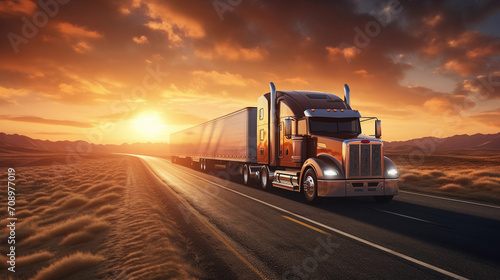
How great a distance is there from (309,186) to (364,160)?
2.11 m

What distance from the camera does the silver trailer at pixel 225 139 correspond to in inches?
703

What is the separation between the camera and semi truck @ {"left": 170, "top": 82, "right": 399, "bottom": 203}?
10.7 metres

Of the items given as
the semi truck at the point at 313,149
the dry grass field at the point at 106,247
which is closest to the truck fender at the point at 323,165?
the semi truck at the point at 313,149

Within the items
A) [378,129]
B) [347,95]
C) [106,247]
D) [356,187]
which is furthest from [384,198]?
[106,247]

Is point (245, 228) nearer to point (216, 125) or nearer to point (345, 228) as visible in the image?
point (345, 228)

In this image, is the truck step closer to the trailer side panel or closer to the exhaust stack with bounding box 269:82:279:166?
the exhaust stack with bounding box 269:82:279:166

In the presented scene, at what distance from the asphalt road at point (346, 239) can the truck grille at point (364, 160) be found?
1.18 meters

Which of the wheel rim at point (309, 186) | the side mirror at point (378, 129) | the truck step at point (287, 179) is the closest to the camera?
the wheel rim at point (309, 186)

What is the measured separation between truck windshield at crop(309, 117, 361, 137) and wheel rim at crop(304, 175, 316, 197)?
5.99ft

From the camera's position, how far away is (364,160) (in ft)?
35.3

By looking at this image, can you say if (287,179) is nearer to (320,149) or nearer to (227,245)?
(320,149)

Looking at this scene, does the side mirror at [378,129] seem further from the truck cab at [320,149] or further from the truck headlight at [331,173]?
the truck headlight at [331,173]

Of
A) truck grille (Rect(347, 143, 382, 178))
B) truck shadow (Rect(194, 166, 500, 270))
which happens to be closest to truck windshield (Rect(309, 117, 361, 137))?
truck grille (Rect(347, 143, 382, 178))

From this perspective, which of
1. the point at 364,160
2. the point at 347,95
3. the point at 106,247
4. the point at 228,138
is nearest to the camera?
the point at 106,247
